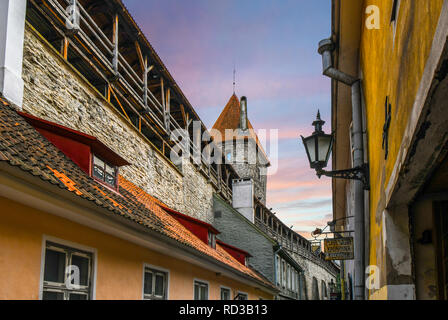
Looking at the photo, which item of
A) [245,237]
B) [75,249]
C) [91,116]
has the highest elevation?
[91,116]

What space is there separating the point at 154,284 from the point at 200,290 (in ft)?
8.13

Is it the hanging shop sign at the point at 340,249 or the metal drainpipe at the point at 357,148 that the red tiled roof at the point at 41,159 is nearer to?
the hanging shop sign at the point at 340,249

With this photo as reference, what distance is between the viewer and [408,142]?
115 inches

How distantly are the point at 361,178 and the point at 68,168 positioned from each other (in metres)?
3.59

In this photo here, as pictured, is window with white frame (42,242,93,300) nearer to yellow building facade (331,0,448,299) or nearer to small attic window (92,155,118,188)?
small attic window (92,155,118,188)

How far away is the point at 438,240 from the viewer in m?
3.71

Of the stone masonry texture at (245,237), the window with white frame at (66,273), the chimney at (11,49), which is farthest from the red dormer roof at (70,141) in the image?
the stone masonry texture at (245,237)

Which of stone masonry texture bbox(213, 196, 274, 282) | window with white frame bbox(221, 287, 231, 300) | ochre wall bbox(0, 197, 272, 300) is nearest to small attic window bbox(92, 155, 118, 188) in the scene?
ochre wall bbox(0, 197, 272, 300)

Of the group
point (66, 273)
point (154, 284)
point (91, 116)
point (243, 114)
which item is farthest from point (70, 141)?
point (243, 114)

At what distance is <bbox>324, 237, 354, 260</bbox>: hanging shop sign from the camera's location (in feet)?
24.2

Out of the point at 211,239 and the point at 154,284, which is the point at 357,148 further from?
the point at 211,239

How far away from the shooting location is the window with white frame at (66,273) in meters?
5.27
